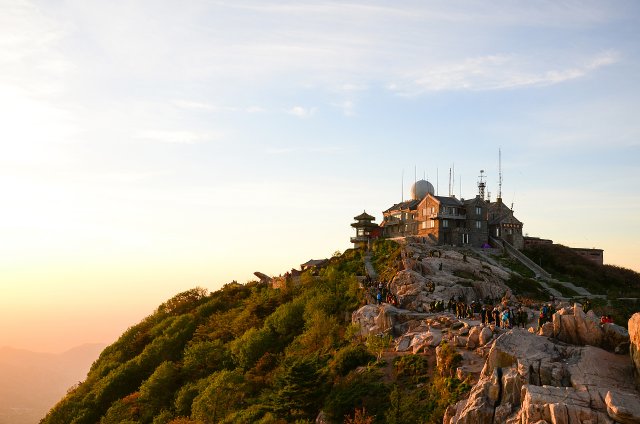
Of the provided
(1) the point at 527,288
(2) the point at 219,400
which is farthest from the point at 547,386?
(1) the point at 527,288

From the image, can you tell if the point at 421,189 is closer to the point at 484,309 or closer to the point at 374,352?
the point at 484,309

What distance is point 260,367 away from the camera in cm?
6116

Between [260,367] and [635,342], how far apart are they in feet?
128

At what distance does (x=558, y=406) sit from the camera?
1141 inches

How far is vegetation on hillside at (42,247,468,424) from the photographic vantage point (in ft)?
135

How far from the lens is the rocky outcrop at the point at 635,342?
32375mm

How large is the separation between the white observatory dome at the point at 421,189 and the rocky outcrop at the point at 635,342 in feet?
249

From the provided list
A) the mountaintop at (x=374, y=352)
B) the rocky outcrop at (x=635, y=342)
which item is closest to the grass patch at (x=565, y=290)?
the mountaintop at (x=374, y=352)

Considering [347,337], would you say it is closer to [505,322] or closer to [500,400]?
[505,322]

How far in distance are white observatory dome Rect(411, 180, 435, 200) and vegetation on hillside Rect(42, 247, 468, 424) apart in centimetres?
2180

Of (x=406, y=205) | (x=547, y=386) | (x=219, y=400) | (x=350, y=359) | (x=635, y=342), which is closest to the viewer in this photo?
(x=547, y=386)

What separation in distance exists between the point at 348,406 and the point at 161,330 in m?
55.5

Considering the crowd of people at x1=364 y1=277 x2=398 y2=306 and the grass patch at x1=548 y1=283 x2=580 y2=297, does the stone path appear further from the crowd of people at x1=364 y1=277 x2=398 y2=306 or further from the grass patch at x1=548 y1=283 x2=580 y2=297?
the grass patch at x1=548 y1=283 x2=580 y2=297

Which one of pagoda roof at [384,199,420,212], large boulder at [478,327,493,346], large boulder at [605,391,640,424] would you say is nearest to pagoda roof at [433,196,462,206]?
pagoda roof at [384,199,420,212]
